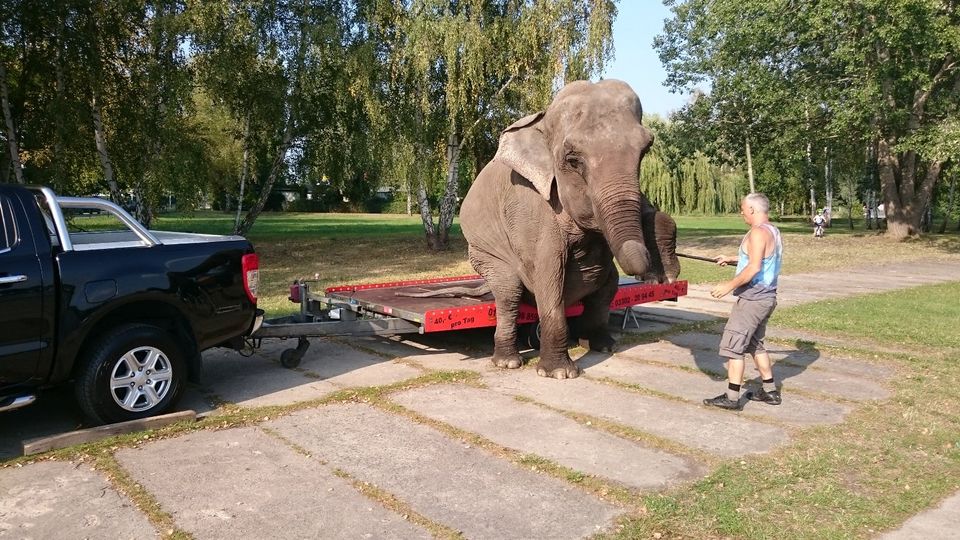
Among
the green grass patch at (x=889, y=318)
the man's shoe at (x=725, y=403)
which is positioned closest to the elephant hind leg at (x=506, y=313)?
the man's shoe at (x=725, y=403)

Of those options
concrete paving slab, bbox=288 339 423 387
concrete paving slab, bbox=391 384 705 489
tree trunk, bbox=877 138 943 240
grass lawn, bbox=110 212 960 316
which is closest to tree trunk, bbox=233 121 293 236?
grass lawn, bbox=110 212 960 316

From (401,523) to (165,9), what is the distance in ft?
57.5

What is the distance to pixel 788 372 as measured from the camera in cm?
759

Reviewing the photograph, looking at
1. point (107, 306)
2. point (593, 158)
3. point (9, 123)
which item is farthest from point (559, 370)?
point (9, 123)

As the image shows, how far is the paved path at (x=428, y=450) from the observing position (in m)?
4.02

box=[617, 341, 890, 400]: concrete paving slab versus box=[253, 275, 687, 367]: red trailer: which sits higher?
box=[253, 275, 687, 367]: red trailer

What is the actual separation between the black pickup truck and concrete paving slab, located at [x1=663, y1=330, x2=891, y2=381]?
5.49m

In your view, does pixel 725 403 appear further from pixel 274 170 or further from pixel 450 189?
pixel 274 170

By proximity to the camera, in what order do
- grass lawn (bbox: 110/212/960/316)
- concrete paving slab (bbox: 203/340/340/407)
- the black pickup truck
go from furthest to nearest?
grass lawn (bbox: 110/212/960/316) < concrete paving slab (bbox: 203/340/340/407) < the black pickup truck

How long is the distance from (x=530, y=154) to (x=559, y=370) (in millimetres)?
2159

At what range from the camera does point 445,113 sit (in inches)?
886

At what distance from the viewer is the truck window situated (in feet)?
16.5

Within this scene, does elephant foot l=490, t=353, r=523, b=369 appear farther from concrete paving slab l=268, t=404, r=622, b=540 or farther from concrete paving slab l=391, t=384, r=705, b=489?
concrete paving slab l=268, t=404, r=622, b=540

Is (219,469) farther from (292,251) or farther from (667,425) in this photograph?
(292,251)
